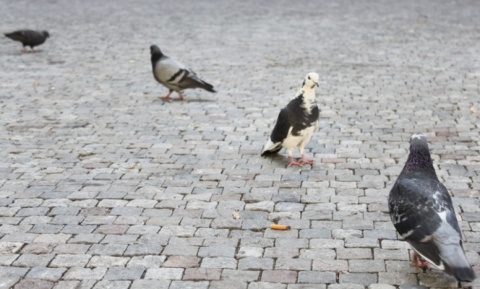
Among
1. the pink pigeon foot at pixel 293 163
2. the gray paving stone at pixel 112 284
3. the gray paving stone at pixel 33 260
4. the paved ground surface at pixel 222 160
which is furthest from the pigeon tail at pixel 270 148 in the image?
the gray paving stone at pixel 112 284

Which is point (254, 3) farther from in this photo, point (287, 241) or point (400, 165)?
point (287, 241)

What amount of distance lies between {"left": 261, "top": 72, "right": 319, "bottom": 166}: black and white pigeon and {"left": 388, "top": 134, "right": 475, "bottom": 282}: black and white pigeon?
2288 millimetres

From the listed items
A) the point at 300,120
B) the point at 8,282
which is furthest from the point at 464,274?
the point at 300,120

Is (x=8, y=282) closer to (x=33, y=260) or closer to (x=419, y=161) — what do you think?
(x=33, y=260)

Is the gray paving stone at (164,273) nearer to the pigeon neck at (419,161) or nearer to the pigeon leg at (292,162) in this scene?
the pigeon neck at (419,161)

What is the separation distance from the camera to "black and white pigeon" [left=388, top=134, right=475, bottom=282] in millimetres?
4531

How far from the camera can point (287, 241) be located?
233 inches

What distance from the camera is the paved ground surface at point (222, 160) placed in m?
5.51

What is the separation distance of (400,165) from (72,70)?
743 centimetres

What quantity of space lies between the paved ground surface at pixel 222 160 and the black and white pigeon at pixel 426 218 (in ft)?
1.45

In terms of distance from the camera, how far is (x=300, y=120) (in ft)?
25.6

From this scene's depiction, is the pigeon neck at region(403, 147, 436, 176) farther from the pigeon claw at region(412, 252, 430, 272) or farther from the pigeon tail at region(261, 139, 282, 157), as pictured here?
the pigeon tail at region(261, 139, 282, 157)

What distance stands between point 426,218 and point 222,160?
3.59 metres

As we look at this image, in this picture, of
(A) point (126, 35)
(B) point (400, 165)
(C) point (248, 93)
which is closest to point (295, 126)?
(B) point (400, 165)
